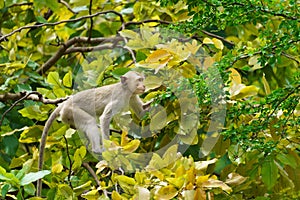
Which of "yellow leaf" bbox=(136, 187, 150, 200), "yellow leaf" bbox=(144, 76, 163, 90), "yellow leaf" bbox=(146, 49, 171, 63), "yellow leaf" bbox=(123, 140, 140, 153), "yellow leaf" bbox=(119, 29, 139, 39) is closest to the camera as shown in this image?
"yellow leaf" bbox=(136, 187, 150, 200)

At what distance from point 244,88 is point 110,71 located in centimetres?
51

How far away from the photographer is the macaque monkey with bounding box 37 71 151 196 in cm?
209

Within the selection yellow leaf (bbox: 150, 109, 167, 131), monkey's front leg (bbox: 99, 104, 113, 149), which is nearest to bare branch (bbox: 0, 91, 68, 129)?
monkey's front leg (bbox: 99, 104, 113, 149)

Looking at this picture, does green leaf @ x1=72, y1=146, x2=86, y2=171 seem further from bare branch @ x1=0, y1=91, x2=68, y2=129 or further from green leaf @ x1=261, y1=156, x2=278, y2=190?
green leaf @ x1=261, y1=156, x2=278, y2=190

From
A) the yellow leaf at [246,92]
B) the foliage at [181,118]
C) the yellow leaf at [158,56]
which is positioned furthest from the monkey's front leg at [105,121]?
the yellow leaf at [246,92]

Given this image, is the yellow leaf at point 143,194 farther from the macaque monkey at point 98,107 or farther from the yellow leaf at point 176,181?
the macaque monkey at point 98,107

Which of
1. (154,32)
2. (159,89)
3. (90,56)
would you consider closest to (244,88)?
(159,89)

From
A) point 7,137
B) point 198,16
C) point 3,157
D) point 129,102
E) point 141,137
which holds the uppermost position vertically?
point 198,16

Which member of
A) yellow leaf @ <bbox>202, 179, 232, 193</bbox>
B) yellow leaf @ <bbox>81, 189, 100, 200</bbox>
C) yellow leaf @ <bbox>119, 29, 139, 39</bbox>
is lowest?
yellow leaf @ <bbox>81, 189, 100, 200</bbox>

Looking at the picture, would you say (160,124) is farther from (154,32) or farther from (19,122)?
(19,122)

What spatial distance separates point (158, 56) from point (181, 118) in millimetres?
235

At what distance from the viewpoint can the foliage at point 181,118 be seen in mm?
1789

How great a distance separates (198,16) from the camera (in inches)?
75.1

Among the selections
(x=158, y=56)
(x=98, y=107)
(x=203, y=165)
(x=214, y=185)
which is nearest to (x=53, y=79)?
(x=98, y=107)
